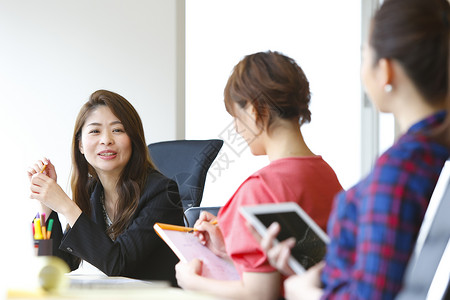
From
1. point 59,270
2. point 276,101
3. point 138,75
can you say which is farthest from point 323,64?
point 59,270

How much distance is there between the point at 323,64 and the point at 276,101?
3741 mm

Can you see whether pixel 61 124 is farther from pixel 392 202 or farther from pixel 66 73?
pixel 392 202

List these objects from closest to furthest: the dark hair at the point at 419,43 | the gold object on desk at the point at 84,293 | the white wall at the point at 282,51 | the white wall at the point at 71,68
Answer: the dark hair at the point at 419,43, the gold object on desk at the point at 84,293, the white wall at the point at 71,68, the white wall at the point at 282,51

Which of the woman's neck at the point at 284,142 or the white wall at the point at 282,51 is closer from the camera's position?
the woman's neck at the point at 284,142

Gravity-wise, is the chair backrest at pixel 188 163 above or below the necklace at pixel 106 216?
above

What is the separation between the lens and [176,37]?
4.27 metres

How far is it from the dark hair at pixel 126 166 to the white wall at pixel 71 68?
159 centimetres

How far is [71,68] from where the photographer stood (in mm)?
4117

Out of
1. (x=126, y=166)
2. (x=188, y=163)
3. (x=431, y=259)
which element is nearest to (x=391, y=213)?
(x=431, y=259)

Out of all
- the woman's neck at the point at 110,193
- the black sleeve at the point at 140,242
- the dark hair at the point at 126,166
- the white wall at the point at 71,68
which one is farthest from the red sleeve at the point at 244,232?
the white wall at the point at 71,68

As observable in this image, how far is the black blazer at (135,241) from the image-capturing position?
1977 mm

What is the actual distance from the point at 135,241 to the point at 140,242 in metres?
0.02

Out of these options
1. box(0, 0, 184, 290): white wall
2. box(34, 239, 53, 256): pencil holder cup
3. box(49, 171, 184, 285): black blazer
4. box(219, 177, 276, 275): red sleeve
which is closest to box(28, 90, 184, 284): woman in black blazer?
box(49, 171, 184, 285): black blazer

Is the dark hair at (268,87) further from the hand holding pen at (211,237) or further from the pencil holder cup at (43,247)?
the pencil holder cup at (43,247)
